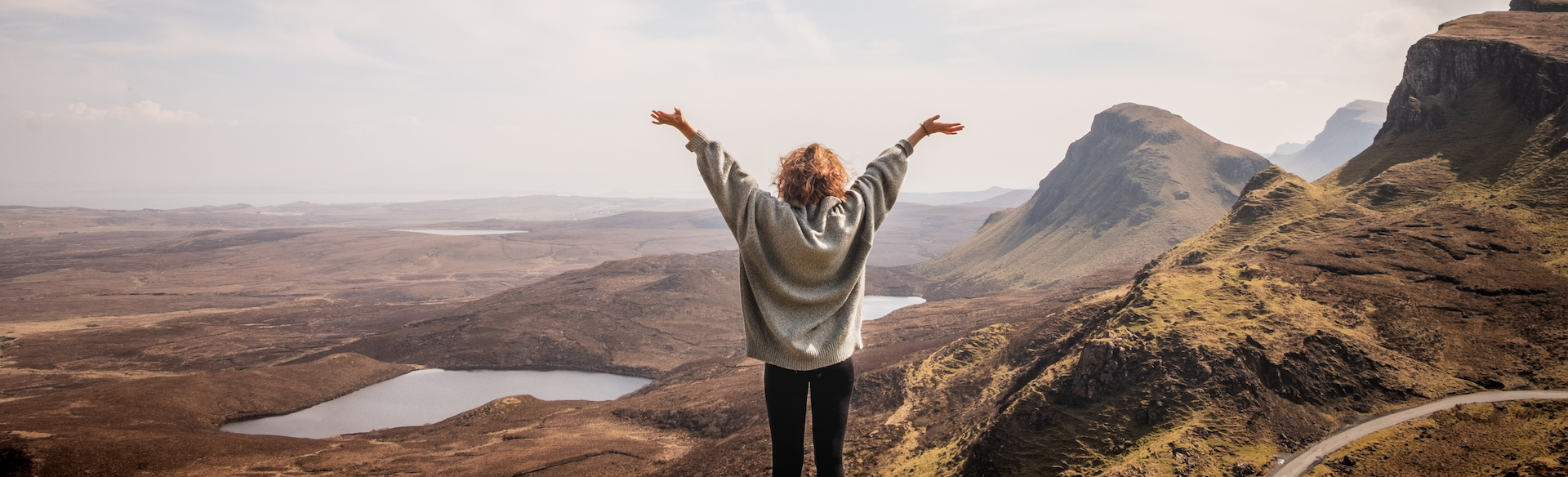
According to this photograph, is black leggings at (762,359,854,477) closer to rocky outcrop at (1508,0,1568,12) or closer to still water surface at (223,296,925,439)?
still water surface at (223,296,925,439)

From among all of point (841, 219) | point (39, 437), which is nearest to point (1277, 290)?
point (841, 219)

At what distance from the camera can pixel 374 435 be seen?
27797mm

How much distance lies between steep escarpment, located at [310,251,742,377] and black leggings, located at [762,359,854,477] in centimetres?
4549

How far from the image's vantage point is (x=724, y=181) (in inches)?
98.6

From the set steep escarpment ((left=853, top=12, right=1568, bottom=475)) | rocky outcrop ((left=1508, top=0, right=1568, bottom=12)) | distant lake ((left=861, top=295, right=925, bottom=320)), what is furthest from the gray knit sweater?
distant lake ((left=861, top=295, right=925, bottom=320))

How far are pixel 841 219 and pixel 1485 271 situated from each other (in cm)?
2112

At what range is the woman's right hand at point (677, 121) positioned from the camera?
255cm

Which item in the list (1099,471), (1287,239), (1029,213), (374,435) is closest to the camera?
(1099,471)

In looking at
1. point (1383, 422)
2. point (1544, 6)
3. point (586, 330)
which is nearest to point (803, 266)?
point (1383, 422)

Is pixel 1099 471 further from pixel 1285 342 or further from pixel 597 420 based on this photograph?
pixel 597 420

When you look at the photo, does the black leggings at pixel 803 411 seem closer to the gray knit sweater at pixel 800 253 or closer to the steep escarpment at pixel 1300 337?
the gray knit sweater at pixel 800 253

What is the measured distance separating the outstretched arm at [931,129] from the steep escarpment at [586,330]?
45660 millimetres

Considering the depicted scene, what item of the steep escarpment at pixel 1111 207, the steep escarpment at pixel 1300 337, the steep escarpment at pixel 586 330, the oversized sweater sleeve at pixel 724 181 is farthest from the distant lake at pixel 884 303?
the oversized sweater sleeve at pixel 724 181

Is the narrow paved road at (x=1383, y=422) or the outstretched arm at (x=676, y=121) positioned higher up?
the outstretched arm at (x=676, y=121)
